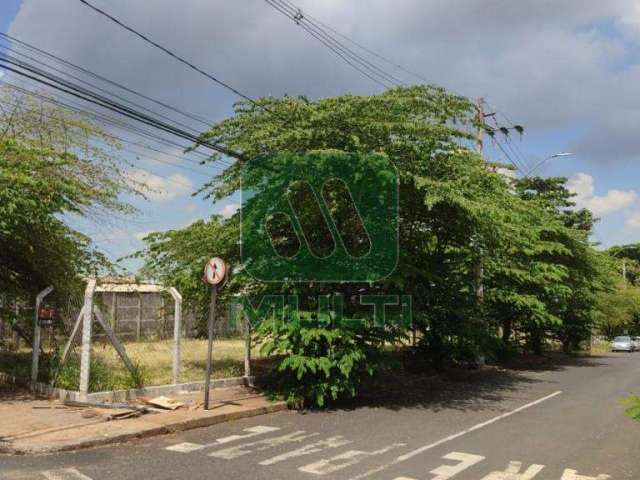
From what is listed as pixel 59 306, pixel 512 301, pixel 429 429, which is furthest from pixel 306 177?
pixel 512 301

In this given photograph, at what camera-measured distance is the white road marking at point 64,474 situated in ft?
21.4

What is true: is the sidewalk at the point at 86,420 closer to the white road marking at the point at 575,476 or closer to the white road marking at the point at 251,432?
the white road marking at the point at 251,432

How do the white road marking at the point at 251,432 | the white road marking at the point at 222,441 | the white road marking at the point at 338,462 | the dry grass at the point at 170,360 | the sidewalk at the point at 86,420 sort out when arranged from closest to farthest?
the white road marking at the point at 338,462
the sidewalk at the point at 86,420
the white road marking at the point at 222,441
the white road marking at the point at 251,432
the dry grass at the point at 170,360

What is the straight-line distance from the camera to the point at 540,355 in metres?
28.7

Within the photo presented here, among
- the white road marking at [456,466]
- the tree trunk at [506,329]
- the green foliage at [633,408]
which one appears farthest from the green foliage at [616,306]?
the green foliage at [633,408]

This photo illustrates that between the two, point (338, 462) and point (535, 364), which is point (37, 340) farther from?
point (535, 364)

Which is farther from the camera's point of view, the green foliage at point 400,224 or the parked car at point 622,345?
the parked car at point 622,345

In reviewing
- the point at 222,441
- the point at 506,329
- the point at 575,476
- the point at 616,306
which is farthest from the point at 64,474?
the point at 616,306

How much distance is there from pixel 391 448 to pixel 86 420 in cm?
469

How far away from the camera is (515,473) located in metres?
6.85

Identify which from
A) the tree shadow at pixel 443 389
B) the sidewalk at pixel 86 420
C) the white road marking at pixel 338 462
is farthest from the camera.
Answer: the tree shadow at pixel 443 389

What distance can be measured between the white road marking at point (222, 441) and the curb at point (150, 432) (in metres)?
0.67

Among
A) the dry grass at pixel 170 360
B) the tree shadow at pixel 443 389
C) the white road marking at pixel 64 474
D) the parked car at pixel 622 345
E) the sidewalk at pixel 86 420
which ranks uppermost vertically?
the dry grass at pixel 170 360

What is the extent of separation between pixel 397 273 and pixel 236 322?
525 centimetres
